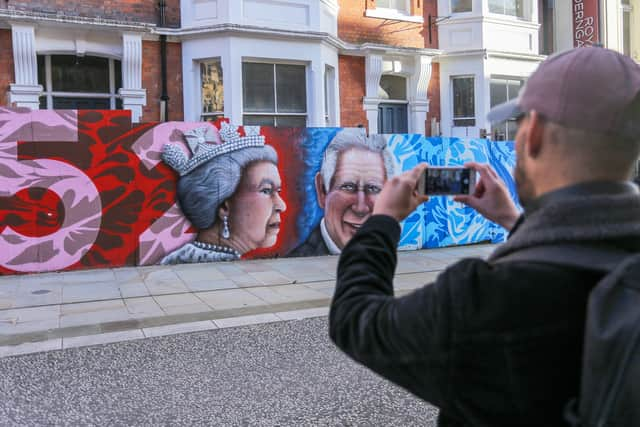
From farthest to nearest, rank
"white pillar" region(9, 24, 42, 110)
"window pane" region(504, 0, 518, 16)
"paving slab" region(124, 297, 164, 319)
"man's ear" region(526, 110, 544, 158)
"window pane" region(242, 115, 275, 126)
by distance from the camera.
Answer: "window pane" region(504, 0, 518, 16) < "window pane" region(242, 115, 275, 126) < "white pillar" region(9, 24, 42, 110) < "paving slab" region(124, 297, 164, 319) < "man's ear" region(526, 110, 544, 158)

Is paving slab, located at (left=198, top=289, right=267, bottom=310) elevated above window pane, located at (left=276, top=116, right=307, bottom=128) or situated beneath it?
situated beneath

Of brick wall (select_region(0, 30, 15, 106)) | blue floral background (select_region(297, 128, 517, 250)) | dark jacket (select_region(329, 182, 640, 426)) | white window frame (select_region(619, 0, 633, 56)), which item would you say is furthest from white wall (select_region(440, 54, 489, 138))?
dark jacket (select_region(329, 182, 640, 426))

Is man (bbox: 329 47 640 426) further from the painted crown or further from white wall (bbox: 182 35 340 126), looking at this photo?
white wall (bbox: 182 35 340 126)

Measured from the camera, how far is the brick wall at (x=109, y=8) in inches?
482

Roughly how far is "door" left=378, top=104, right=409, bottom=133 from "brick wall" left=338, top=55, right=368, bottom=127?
2.73ft

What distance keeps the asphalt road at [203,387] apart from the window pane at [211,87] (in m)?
8.84

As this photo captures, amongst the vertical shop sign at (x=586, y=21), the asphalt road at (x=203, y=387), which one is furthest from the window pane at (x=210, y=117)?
the vertical shop sign at (x=586, y=21)

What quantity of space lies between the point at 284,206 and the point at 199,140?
5.98 ft

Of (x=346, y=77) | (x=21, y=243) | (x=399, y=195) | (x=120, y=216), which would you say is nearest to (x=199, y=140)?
(x=120, y=216)

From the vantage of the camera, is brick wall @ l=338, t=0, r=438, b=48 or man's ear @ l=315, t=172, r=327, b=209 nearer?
man's ear @ l=315, t=172, r=327, b=209

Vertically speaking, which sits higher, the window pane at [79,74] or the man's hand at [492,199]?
the window pane at [79,74]

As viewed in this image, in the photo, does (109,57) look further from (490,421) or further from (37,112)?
(490,421)

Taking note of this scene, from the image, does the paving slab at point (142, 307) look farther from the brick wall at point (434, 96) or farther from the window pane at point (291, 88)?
the brick wall at point (434, 96)

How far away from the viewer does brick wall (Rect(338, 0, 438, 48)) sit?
1541 centimetres
